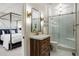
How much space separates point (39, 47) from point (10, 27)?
1.99ft

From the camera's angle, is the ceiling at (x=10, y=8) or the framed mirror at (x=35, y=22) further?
the framed mirror at (x=35, y=22)

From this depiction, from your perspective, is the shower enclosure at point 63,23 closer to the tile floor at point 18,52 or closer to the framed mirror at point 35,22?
the tile floor at point 18,52

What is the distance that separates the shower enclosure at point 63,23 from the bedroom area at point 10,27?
54 centimetres

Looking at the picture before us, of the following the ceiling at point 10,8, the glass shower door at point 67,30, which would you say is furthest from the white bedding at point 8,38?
the glass shower door at point 67,30

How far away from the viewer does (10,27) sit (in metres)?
1.54

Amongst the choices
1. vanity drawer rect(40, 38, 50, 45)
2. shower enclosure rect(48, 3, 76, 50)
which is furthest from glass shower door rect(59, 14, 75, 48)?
vanity drawer rect(40, 38, 50, 45)

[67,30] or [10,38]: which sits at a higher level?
[67,30]

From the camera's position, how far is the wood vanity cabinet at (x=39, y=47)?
5.32ft

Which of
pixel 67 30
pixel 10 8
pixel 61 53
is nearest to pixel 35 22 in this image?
pixel 10 8

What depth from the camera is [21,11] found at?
1.54m

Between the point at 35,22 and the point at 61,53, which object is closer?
the point at 61,53

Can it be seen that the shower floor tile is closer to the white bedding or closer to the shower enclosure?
the shower enclosure

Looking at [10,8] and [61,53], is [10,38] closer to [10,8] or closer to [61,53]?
[10,8]

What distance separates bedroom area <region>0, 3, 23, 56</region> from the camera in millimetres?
1524
